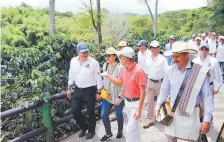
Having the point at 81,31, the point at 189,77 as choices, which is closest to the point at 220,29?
the point at 81,31

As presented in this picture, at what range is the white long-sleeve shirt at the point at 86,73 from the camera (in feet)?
16.5

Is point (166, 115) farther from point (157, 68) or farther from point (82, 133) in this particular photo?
point (157, 68)

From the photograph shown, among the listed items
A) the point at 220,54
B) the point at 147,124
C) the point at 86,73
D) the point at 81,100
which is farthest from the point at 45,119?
the point at 220,54

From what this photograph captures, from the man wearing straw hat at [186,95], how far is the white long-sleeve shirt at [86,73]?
1800 millimetres

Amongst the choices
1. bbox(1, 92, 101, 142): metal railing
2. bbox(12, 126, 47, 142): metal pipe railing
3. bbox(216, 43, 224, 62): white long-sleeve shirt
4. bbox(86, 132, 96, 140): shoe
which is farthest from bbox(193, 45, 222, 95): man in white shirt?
bbox(216, 43, 224, 62): white long-sleeve shirt

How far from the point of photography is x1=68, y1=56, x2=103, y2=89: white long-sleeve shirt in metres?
5.04

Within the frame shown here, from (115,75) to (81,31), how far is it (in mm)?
33960

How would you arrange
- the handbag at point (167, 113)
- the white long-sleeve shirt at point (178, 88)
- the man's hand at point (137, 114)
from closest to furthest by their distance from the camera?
the white long-sleeve shirt at point (178, 88), the handbag at point (167, 113), the man's hand at point (137, 114)

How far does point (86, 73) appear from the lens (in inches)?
198

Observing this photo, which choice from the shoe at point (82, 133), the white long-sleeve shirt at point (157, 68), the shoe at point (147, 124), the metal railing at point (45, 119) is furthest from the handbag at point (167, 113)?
the white long-sleeve shirt at point (157, 68)

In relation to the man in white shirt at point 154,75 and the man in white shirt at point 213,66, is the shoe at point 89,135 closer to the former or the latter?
the man in white shirt at point 154,75

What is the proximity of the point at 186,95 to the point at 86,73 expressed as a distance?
2126 mm

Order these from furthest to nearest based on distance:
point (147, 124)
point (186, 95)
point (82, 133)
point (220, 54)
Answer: point (220, 54) → point (147, 124) → point (82, 133) → point (186, 95)

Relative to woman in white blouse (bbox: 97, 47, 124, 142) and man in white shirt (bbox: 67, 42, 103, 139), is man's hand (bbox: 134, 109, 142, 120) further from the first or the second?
man in white shirt (bbox: 67, 42, 103, 139)
